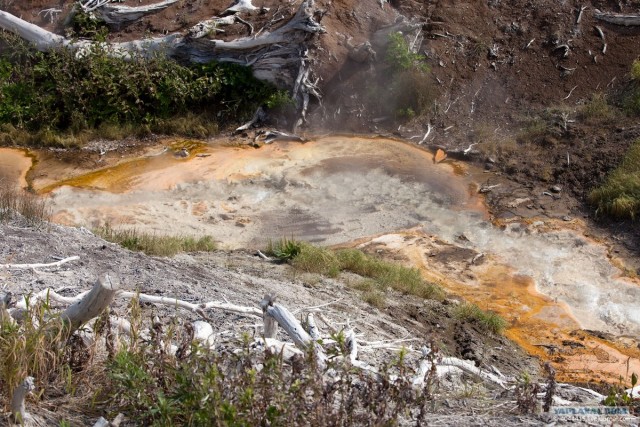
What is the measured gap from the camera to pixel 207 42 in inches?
466

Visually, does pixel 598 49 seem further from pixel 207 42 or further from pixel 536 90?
pixel 207 42

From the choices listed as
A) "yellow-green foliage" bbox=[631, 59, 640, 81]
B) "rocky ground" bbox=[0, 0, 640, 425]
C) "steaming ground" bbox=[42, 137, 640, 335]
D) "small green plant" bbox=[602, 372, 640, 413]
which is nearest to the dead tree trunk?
"rocky ground" bbox=[0, 0, 640, 425]

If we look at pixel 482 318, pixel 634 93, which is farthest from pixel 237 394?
pixel 634 93

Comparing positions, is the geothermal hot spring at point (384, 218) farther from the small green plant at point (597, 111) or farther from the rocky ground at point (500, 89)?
the small green plant at point (597, 111)

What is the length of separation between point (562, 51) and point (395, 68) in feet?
8.17

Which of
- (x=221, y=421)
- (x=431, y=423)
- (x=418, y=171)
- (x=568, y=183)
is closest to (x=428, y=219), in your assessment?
(x=418, y=171)

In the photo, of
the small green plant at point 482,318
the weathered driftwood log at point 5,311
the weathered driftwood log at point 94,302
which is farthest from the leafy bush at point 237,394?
the small green plant at point 482,318

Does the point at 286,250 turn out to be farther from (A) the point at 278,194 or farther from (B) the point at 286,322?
(B) the point at 286,322

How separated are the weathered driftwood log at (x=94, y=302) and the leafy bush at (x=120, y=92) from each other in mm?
7706

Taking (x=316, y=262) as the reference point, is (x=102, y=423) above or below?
above

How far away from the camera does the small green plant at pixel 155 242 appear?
7746mm

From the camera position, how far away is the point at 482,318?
7.34 metres

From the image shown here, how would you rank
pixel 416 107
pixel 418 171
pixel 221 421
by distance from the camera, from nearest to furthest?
1. pixel 221 421
2. pixel 418 171
3. pixel 416 107

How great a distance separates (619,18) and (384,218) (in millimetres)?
5273
